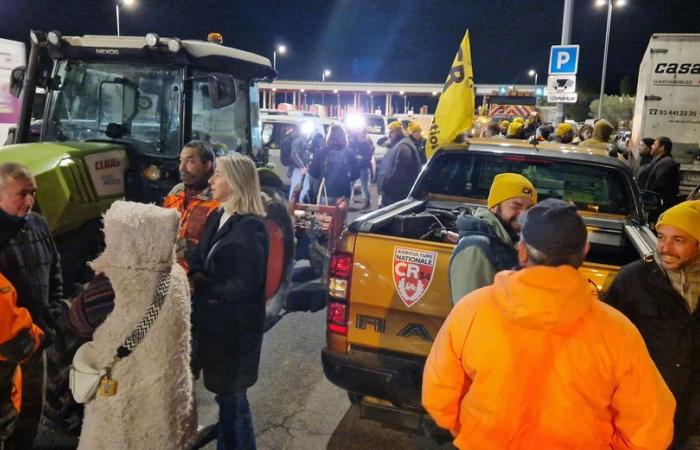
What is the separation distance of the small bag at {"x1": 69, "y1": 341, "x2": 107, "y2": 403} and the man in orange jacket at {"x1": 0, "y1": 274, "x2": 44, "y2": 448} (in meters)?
0.55

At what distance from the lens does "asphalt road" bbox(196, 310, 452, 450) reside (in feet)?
13.0

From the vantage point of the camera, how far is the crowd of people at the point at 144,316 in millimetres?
2229

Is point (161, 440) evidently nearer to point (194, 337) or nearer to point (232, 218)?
point (194, 337)

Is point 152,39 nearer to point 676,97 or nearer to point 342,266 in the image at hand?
point 342,266

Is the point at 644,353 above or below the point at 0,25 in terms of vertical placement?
below

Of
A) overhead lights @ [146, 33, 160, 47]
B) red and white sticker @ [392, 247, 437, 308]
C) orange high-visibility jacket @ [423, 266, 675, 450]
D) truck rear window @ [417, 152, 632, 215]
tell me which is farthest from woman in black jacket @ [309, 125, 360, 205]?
orange high-visibility jacket @ [423, 266, 675, 450]

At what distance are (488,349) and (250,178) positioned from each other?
1975mm

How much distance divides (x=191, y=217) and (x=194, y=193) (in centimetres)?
25

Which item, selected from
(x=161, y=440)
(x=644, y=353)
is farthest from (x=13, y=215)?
(x=644, y=353)

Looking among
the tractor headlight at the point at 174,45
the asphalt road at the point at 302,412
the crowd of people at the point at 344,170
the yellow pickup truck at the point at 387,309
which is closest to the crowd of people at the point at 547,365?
the yellow pickup truck at the point at 387,309

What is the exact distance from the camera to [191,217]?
13.1ft

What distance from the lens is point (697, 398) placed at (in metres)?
2.66

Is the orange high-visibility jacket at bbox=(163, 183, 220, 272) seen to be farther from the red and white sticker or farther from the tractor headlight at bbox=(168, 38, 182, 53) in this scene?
the tractor headlight at bbox=(168, 38, 182, 53)

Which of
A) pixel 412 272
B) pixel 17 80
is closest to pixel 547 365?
pixel 412 272
